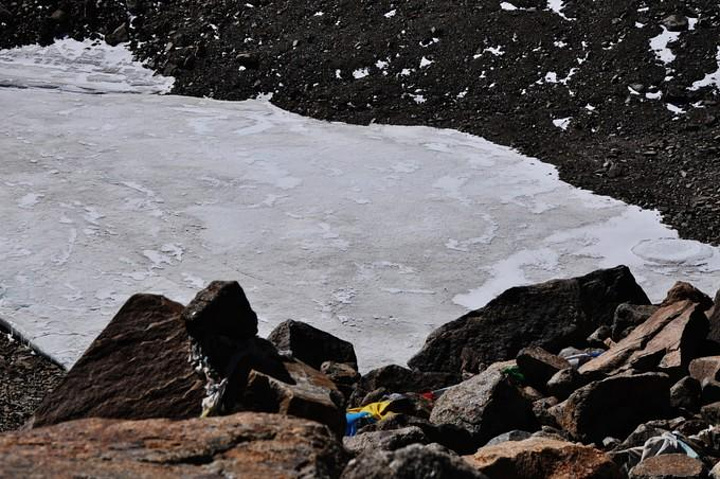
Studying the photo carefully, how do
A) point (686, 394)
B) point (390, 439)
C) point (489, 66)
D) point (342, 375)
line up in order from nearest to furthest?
1. point (390, 439)
2. point (686, 394)
3. point (342, 375)
4. point (489, 66)

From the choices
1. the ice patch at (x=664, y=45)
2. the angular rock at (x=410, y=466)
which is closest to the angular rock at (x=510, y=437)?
the angular rock at (x=410, y=466)

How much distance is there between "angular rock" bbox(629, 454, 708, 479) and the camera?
5.96 meters

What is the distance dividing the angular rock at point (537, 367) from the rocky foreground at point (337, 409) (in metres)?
0.01

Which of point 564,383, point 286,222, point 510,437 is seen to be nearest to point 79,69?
point 286,222

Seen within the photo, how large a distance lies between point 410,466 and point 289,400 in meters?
2.60

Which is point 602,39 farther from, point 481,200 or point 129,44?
point 129,44

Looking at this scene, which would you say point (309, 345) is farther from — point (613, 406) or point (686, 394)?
point (686, 394)

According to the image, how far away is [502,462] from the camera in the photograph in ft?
18.8

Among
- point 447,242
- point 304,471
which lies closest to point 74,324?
point 447,242

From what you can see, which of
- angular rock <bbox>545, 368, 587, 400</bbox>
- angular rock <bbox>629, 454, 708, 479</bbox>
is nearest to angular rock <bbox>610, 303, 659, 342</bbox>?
angular rock <bbox>545, 368, 587, 400</bbox>

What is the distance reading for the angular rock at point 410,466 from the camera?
354 cm

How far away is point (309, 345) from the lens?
10.5 m

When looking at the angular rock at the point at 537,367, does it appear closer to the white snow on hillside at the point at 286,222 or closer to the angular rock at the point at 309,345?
the angular rock at the point at 309,345

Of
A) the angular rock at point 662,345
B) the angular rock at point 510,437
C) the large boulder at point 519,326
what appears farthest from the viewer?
the large boulder at point 519,326
